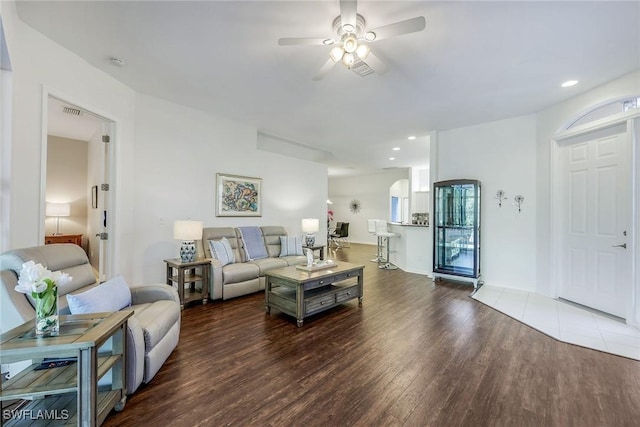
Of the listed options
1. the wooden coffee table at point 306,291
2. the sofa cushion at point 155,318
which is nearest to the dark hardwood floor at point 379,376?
the wooden coffee table at point 306,291

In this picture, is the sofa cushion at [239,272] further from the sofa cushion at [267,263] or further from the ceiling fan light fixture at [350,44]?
the ceiling fan light fixture at [350,44]

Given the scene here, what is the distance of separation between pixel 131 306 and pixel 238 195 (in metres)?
3.01

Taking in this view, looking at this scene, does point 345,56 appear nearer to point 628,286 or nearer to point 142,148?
point 142,148

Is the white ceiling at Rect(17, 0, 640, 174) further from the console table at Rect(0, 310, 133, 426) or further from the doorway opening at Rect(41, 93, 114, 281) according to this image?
the doorway opening at Rect(41, 93, 114, 281)

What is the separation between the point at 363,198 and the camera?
11.6 metres

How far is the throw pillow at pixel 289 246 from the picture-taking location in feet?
17.0

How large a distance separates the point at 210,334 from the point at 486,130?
5495 millimetres

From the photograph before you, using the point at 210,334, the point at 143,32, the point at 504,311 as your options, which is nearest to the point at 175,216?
the point at 210,334

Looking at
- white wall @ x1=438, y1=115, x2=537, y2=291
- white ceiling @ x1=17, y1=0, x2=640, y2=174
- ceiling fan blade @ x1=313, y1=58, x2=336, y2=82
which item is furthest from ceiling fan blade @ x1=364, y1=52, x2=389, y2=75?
white wall @ x1=438, y1=115, x2=537, y2=291

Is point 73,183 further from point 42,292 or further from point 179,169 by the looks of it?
point 42,292

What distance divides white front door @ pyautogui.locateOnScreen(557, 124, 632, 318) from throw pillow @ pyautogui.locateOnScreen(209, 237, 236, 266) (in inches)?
201

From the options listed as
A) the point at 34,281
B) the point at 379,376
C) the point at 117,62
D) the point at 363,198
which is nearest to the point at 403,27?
the point at 379,376

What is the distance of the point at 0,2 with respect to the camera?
1.94 metres

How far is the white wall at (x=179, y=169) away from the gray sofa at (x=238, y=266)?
46 cm
